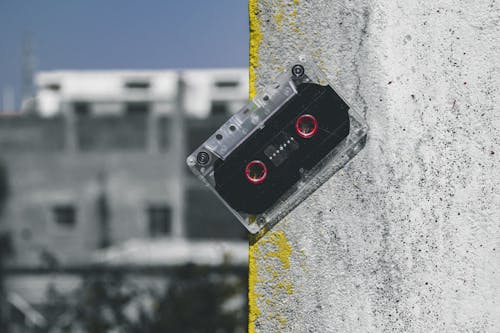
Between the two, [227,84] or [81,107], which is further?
[227,84]

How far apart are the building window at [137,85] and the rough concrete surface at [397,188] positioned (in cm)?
3362

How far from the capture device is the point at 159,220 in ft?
71.6

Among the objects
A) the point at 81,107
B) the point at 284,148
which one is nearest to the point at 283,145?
the point at 284,148

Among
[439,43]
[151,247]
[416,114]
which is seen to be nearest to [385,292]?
[416,114]

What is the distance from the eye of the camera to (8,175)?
20281mm

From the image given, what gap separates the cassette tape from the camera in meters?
1.25

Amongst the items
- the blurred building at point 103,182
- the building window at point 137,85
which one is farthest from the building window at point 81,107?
the building window at point 137,85

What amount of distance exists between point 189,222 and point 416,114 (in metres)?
20.6

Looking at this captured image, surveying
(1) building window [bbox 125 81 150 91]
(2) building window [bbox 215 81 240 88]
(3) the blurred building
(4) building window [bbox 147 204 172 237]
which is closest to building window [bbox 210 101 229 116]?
(2) building window [bbox 215 81 240 88]

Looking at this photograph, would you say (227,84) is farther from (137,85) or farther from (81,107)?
(81,107)

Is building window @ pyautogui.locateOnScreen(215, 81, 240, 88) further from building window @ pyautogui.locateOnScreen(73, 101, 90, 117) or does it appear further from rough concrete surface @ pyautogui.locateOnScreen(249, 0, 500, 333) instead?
rough concrete surface @ pyautogui.locateOnScreen(249, 0, 500, 333)

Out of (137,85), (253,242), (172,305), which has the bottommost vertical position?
(172,305)

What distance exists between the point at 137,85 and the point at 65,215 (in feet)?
49.9

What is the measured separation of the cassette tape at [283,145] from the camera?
1.25 meters
